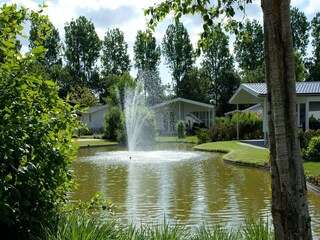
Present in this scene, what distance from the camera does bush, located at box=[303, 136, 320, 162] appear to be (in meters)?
15.3

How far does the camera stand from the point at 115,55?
68.7 meters

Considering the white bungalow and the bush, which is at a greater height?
the white bungalow

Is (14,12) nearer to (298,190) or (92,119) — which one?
(298,190)

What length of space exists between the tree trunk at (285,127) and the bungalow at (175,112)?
126ft

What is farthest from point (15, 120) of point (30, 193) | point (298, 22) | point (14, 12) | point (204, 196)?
point (298, 22)

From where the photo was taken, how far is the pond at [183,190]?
8.62 meters

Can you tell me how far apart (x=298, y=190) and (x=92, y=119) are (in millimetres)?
50774

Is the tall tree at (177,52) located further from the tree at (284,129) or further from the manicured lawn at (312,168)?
the tree at (284,129)

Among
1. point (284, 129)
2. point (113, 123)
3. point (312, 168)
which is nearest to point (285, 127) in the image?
point (284, 129)

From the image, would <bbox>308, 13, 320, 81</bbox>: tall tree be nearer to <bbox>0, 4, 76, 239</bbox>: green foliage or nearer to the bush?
the bush

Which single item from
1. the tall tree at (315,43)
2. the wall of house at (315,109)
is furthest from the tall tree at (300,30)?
the wall of house at (315,109)

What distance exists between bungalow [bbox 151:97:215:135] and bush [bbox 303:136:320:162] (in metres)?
26.0

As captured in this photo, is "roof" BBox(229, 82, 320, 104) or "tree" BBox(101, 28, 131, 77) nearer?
"roof" BBox(229, 82, 320, 104)

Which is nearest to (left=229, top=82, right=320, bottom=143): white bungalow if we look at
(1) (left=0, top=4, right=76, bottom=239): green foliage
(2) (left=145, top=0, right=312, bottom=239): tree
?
(1) (left=0, top=4, right=76, bottom=239): green foliage
